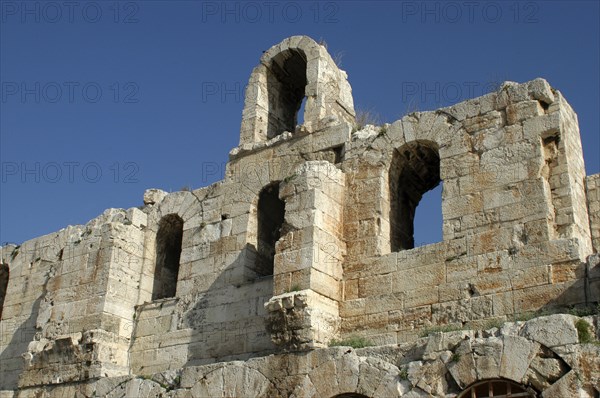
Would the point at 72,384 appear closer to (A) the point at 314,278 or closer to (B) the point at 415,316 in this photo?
(A) the point at 314,278

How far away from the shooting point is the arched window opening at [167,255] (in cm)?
1518

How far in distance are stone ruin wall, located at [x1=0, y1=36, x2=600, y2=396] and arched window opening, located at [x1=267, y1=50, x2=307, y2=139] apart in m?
0.04

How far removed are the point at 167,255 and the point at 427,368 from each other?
7414 mm

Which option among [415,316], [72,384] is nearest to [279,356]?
[415,316]

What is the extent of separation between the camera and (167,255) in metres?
15.5

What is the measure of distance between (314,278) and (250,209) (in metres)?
2.79

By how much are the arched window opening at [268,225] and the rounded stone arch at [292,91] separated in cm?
111

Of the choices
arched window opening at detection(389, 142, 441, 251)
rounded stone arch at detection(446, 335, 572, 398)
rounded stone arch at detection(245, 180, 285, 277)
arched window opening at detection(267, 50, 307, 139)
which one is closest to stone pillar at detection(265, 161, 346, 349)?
arched window opening at detection(389, 142, 441, 251)

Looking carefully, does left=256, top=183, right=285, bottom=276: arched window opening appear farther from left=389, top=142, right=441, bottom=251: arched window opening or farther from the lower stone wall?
the lower stone wall

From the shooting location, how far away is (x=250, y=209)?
1375 centimetres

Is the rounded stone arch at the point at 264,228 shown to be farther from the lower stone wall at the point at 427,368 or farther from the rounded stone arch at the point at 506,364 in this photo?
the rounded stone arch at the point at 506,364

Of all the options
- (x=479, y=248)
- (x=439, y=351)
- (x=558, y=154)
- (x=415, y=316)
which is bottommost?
(x=439, y=351)

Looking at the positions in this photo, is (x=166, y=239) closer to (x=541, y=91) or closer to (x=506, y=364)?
(x=541, y=91)

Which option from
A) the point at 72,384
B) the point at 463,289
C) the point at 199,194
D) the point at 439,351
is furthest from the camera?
the point at 199,194
